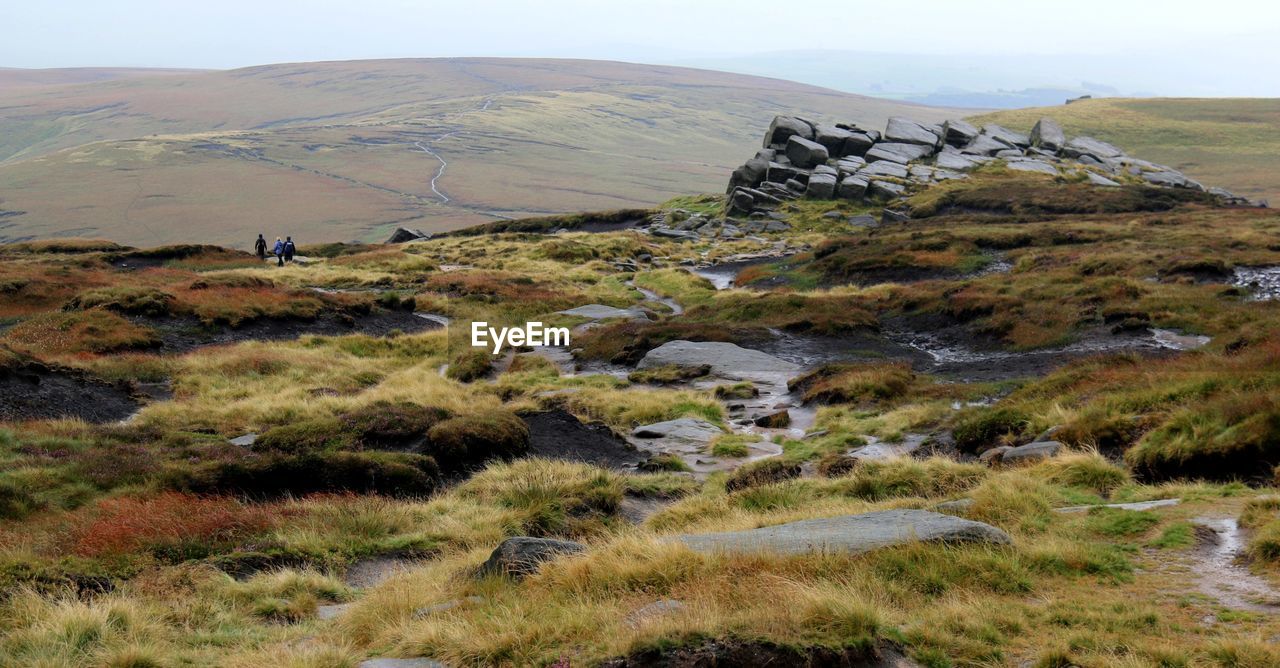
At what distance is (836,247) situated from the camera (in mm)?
51906

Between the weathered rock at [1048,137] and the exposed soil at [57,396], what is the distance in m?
88.4

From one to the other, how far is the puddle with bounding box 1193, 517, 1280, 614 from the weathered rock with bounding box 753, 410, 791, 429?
11206 millimetres

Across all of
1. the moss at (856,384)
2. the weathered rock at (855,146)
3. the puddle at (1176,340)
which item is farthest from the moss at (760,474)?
the weathered rock at (855,146)

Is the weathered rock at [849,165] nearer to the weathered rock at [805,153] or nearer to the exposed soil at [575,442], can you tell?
the weathered rock at [805,153]

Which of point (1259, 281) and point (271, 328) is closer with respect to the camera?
point (1259, 281)

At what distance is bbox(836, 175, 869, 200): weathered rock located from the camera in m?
73.4

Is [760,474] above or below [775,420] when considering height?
above

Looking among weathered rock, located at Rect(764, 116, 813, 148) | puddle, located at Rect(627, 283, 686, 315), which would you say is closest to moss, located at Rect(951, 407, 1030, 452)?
puddle, located at Rect(627, 283, 686, 315)

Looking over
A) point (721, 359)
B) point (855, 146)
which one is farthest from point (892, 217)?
point (721, 359)

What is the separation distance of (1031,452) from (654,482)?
6138 millimetres

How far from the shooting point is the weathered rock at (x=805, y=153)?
79.2 metres

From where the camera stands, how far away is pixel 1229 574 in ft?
25.2

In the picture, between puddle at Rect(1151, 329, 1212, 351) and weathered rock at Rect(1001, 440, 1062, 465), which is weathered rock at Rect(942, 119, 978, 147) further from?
weathered rock at Rect(1001, 440, 1062, 465)

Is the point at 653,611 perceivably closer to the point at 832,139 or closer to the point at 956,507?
the point at 956,507
